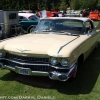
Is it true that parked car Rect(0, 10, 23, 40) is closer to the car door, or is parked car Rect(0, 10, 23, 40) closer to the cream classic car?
the car door

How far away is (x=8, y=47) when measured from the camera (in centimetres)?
419

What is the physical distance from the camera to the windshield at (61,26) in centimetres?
534

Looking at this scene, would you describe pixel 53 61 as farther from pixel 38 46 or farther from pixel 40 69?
pixel 38 46

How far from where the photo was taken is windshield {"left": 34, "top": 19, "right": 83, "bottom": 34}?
210 inches

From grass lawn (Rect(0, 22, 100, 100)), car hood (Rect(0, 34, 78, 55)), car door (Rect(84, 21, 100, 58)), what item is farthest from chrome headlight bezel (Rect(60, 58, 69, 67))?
car door (Rect(84, 21, 100, 58))

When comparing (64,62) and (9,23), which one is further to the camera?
(9,23)

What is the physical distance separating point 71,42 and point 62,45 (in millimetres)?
375

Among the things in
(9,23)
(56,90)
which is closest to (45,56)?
(56,90)

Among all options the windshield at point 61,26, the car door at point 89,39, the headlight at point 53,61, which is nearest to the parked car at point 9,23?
the windshield at point 61,26

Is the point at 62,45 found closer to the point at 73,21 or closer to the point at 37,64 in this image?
the point at 37,64

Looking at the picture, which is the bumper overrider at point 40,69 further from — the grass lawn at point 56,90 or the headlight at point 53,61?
the grass lawn at point 56,90

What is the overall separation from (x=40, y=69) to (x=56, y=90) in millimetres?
578

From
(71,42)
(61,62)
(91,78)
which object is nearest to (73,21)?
(71,42)

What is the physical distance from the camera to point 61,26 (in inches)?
212
